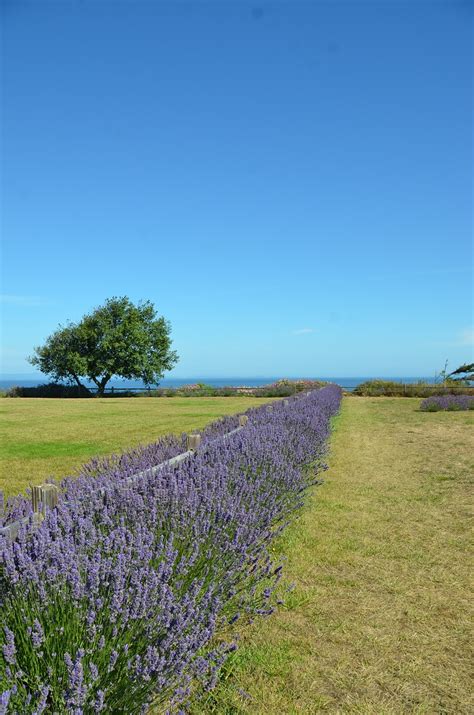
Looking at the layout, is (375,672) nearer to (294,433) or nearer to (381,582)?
(381,582)

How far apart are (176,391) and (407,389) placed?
1640 cm

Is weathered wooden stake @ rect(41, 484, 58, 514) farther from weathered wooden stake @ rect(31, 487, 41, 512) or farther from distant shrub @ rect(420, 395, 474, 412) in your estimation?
distant shrub @ rect(420, 395, 474, 412)

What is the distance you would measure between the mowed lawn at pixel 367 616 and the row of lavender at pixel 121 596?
0.90ft

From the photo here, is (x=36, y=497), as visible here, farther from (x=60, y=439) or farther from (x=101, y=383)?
(x=101, y=383)

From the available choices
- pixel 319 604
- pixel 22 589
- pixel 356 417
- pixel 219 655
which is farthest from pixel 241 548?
pixel 356 417

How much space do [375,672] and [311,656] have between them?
368 millimetres

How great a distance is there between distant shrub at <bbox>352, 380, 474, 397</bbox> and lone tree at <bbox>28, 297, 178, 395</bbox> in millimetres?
17628

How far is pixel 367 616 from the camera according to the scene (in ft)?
12.7

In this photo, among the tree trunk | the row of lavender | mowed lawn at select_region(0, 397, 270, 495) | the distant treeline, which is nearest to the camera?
the row of lavender

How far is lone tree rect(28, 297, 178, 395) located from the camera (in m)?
43.8

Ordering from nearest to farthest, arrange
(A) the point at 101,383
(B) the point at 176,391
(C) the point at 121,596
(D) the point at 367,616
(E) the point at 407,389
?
(C) the point at 121,596 → (D) the point at 367,616 → (E) the point at 407,389 → (B) the point at 176,391 → (A) the point at 101,383

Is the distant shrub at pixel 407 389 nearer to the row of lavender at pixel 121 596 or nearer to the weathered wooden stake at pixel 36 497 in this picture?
the row of lavender at pixel 121 596

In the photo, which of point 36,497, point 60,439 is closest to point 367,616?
point 36,497

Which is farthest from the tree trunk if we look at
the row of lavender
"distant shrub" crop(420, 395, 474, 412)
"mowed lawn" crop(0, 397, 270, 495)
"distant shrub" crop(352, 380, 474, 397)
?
the row of lavender
